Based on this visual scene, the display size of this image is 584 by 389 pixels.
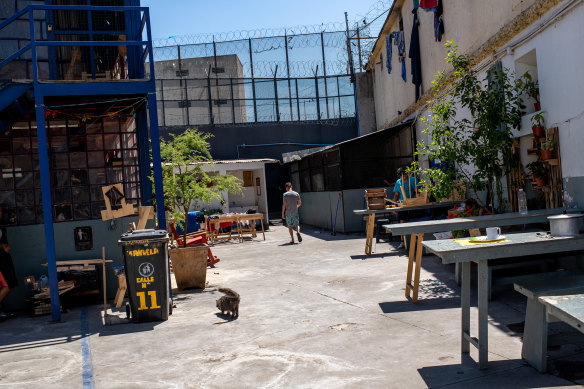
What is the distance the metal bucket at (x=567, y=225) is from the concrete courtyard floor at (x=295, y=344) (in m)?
1.04

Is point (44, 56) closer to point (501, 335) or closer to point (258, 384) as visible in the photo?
point (258, 384)

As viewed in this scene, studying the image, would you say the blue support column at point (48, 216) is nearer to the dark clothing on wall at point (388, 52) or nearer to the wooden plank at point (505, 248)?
the wooden plank at point (505, 248)

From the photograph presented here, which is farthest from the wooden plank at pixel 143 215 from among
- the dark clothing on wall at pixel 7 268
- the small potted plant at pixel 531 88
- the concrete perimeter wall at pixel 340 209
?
the concrete perimeter wall at pixel 340 209

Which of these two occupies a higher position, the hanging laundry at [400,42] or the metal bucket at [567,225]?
the hanging laundry at [400,42]

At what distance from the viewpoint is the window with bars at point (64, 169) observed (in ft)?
30.1

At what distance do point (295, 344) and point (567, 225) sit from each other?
2936 mm

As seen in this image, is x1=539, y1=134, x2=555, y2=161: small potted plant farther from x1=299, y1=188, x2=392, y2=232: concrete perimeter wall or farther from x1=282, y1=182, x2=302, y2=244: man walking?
x1=299, y1=188, x2=392, y2=232: concrete perimeter wall

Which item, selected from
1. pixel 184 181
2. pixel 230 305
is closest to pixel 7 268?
pixel 184 181

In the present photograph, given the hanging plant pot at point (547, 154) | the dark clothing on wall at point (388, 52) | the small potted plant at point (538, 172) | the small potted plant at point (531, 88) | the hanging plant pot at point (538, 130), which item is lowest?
the small potted plant at point (538, 172)

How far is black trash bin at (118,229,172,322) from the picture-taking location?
746cm

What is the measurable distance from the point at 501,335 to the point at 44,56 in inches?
369

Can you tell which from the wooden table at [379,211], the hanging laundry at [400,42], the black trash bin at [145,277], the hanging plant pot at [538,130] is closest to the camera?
the black trash bin at [145,277]

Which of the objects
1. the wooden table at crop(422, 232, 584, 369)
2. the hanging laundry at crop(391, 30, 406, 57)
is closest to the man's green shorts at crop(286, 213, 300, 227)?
the hanging laundry at crop(391, 30, 406, 57)

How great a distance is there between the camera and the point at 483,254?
15.4ft
